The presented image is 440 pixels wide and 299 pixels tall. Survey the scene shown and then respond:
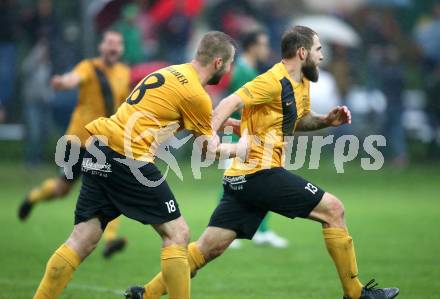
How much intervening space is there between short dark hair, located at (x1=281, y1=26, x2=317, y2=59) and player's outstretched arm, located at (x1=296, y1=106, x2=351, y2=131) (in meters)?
0.63

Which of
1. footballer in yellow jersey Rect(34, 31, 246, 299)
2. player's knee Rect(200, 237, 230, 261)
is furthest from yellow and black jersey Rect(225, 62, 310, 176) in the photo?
footballer in yellow jersey Rect(34, 31, 246, 299)

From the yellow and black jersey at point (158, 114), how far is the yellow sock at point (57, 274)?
91 cm

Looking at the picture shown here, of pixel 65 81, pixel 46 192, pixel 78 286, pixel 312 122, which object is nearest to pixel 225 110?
pixel 312 122

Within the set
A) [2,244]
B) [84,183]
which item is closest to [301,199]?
[84,183]

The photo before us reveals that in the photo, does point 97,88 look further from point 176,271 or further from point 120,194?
point 176,271

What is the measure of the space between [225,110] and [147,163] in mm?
914

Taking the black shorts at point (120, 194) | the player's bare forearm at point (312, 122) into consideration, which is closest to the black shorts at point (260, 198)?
the player's bare forearm at point (312, 122)

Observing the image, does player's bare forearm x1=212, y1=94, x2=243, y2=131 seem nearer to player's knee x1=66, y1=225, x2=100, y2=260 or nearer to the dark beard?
the dark beard

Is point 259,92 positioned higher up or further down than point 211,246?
higher up

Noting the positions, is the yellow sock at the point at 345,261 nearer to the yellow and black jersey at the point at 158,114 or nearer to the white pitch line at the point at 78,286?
the yellow and black jersey at the point at 158,114

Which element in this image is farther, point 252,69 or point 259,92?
point 252,69

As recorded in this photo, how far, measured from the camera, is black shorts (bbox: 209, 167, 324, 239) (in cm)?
845

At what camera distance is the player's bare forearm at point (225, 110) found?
8.17m

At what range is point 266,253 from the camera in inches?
476
